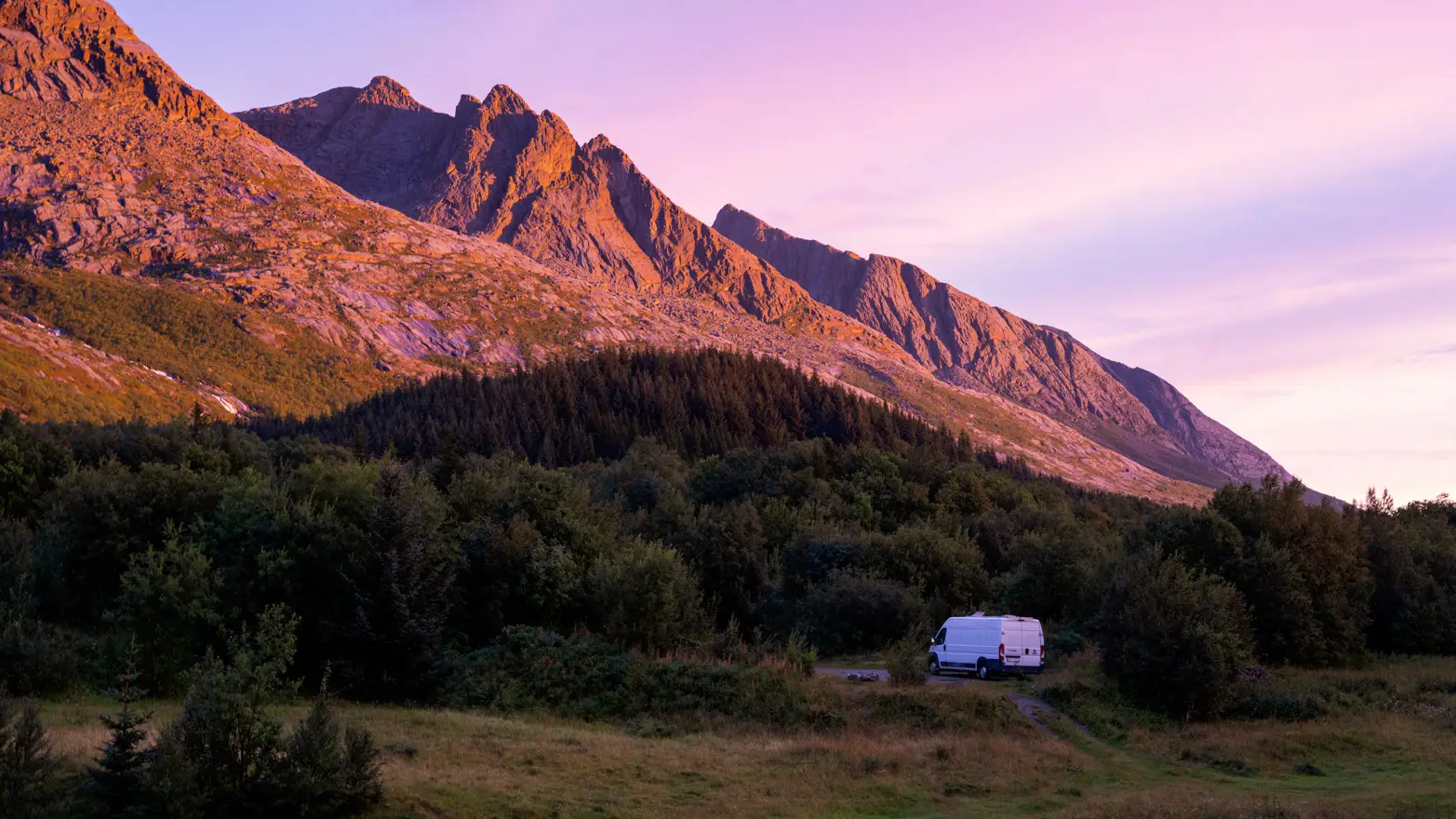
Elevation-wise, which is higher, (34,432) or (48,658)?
(34,432)

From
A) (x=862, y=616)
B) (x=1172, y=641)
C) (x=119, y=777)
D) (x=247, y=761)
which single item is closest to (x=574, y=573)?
(x=862, y=616)

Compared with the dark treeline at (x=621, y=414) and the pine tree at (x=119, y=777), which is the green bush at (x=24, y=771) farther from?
the dark treeline at (x=621, y=414)

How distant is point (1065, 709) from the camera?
111ft

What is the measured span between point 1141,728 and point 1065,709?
127 inches

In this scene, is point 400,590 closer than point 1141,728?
No

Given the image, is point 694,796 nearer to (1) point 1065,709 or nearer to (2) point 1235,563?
(1) point 1065,709

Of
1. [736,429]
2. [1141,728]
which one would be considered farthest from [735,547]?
[736,429]

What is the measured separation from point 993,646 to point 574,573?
19557 millimetres

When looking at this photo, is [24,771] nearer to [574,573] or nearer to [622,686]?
[622,686]

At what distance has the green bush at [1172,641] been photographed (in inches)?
1262

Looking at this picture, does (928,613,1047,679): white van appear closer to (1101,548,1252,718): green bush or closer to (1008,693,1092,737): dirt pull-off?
(1008,693,1092,737): dirt pull-off

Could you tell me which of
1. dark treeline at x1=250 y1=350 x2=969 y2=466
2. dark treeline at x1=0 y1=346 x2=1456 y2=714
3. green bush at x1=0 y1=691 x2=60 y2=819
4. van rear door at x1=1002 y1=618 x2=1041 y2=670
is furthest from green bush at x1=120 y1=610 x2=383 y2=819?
dark treeline at x1=250 y1=350 x2=969 y2=466

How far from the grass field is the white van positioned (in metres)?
6.21

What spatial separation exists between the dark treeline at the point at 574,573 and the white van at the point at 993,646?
12.6ft
